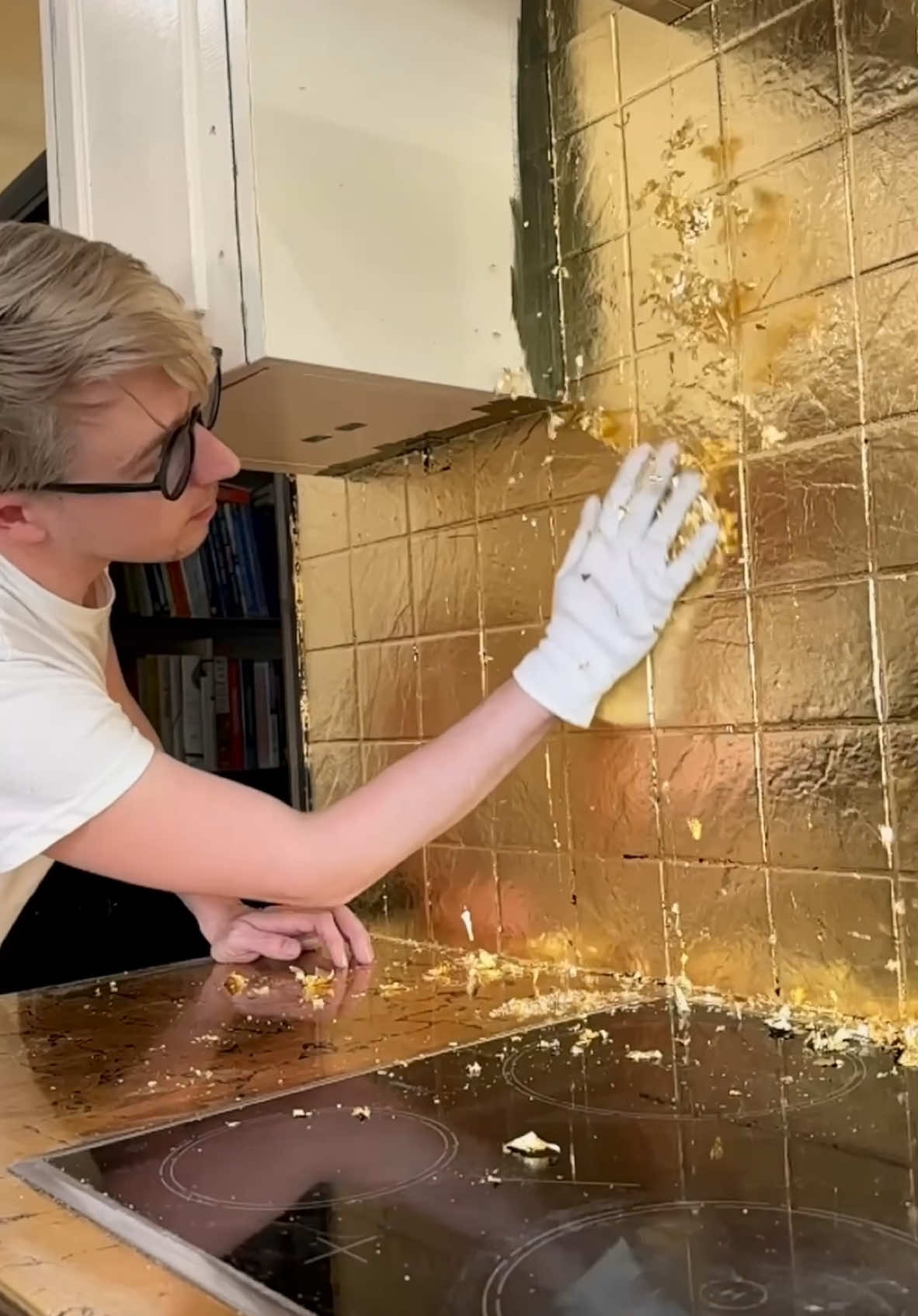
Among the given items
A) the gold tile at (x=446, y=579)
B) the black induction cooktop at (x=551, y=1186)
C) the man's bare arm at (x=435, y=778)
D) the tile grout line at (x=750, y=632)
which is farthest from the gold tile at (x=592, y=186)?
the black induction cooktop at (x=551, y=1186)

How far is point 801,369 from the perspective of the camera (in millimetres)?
1044

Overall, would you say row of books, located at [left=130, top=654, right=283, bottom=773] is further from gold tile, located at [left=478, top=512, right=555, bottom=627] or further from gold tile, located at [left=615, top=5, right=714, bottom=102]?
gold tile, located at [left=615, top=5, right=714, bottom=102]

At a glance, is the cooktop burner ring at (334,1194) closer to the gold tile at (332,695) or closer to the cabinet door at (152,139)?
the cabinet door at (152,139)

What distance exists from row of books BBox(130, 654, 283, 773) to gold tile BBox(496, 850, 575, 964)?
738mm

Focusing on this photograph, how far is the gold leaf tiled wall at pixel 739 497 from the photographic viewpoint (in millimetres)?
986

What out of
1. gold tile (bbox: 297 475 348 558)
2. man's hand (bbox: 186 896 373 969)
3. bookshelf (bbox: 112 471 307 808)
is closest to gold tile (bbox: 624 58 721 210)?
gold tile (bbox: 297 475 348 558)

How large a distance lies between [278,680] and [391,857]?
98cm

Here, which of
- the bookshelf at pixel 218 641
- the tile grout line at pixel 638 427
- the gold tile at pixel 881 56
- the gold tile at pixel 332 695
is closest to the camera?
the gold tile at pixel 881 56

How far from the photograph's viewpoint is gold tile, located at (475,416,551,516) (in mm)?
1309

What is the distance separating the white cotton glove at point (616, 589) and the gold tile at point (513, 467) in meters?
0.18

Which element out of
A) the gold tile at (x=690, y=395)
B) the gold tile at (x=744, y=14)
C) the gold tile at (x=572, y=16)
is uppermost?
the gold tile at (x=572, y=16)

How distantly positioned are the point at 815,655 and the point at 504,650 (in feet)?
1.36

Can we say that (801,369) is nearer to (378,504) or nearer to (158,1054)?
(378,504)

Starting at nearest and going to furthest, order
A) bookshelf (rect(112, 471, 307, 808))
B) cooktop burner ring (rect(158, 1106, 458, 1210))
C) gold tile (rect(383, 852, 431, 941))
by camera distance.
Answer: cooktop burner ring (rect(158, 1106, 458, 1210)), gold tile (rect(383, 852, 431, 941)), bookshelf (rect(112, 471, 307, 808))
